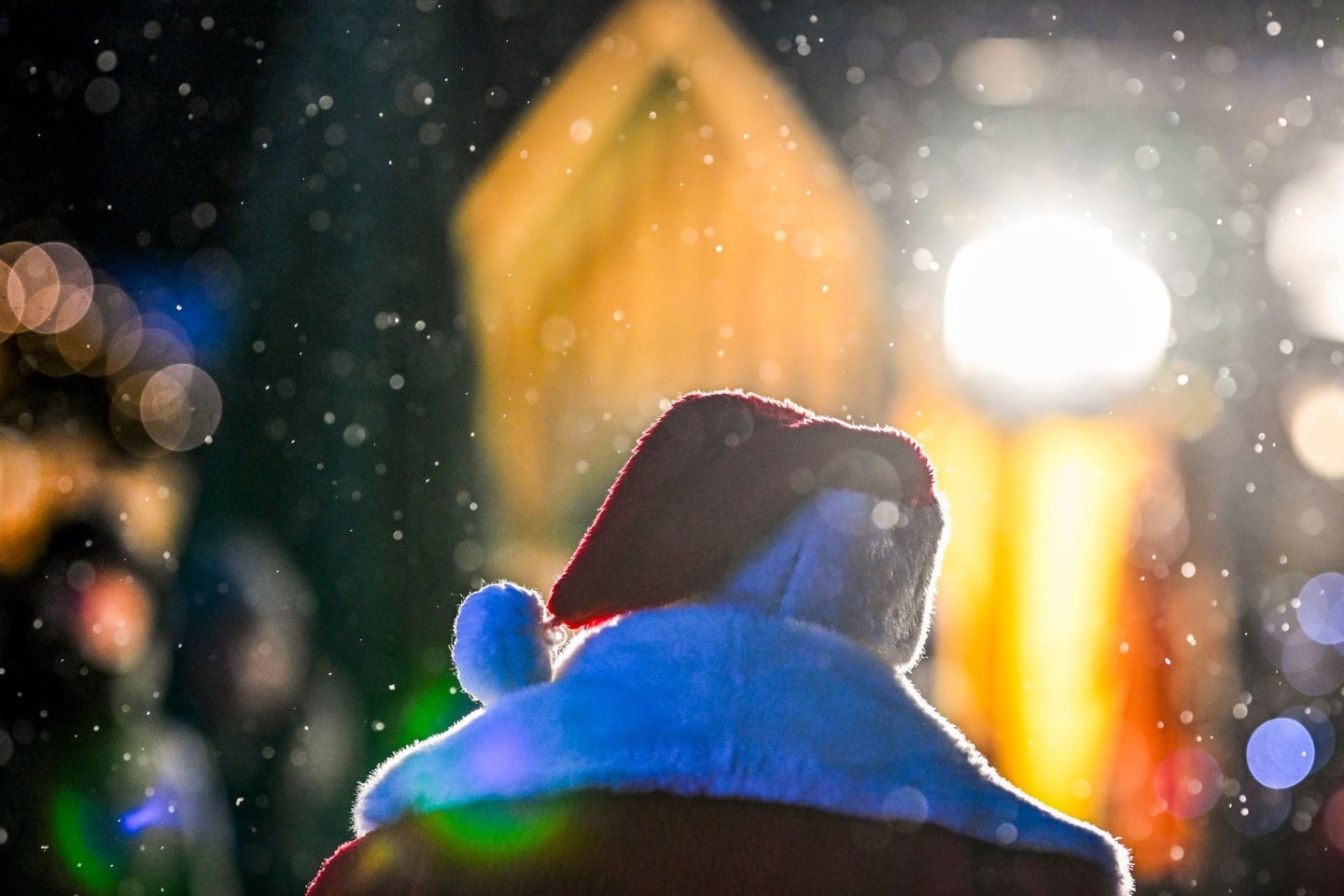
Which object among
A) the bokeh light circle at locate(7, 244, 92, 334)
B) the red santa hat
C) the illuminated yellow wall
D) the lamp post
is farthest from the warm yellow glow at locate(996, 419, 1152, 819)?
the red santa hat

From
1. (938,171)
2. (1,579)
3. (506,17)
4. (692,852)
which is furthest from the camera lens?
(938,171)

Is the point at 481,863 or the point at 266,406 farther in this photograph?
the point at 266,406

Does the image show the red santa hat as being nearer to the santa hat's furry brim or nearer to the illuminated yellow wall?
the santa hat's furry brim

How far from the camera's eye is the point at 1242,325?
3.29 metres

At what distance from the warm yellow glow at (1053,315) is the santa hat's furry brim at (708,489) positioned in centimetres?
262

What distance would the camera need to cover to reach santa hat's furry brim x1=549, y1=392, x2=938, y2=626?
2.06 ft

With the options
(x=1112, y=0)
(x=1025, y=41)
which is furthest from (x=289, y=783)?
(x=1112, y=0)

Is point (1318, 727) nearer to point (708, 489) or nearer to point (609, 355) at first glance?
point (609, 355)

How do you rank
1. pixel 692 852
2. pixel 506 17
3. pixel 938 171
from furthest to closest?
pixel 938 171
pixel 506 17
pixel 692 852

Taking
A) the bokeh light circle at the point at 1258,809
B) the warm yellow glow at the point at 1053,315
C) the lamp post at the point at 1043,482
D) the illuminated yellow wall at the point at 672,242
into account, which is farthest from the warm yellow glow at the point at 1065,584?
the illuminated yellow wall at the point at 672,242

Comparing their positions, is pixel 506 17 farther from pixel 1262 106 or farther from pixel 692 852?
pixel 692 852

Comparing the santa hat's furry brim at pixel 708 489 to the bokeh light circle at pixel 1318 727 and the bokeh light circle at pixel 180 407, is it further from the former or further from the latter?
the bokeh light circle at pixel 1318 727

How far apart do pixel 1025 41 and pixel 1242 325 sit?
1.03m

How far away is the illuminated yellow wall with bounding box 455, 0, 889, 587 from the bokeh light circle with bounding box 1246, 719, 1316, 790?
4.75 ft
